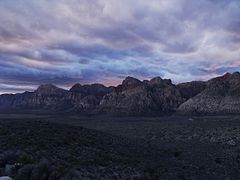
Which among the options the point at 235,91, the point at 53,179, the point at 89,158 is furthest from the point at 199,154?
the point at 235,91

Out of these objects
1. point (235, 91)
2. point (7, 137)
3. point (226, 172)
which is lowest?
point (226, 172)

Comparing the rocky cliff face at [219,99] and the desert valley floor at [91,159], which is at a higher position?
the rocky cliff face at [219,99]

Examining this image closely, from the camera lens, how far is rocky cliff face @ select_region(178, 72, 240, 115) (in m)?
150

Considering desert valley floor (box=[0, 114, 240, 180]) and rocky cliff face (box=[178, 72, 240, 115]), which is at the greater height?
rocky cliff face (box=[178, 72, 240, 115])

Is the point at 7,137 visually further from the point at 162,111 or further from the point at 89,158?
the point at 162,111

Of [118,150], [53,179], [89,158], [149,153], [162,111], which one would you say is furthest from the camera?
[162,111]

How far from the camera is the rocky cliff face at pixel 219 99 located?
5889 inches

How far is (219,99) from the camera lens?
159875 mm

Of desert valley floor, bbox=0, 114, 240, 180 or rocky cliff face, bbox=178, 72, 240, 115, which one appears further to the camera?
rocky cliff face, bbox=178, 72, 240, 115

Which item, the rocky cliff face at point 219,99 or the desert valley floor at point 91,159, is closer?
the desert valley floor at point 91,159

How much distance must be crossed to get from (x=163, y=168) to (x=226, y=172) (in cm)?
571

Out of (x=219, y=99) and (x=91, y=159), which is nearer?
(x=91, y=159)

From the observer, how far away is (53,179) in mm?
18047

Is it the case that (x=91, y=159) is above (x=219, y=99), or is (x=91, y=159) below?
below
